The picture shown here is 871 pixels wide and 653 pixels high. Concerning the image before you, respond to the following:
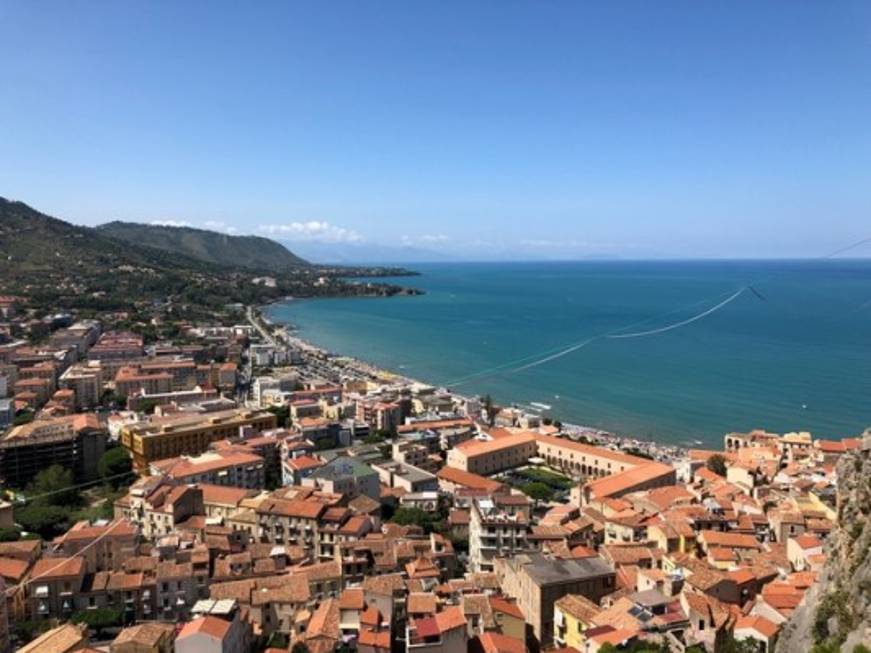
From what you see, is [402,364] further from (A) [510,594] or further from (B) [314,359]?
(A) [510,594]

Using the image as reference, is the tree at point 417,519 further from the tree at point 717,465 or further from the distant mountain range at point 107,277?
the distant mountain range at point 107,277

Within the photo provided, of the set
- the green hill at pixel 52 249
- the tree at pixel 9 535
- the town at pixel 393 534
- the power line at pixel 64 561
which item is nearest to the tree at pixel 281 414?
the town at pixel 393 534

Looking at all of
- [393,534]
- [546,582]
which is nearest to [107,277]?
[393,534]

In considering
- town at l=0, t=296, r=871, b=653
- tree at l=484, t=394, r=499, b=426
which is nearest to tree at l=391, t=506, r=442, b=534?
town at l=0, t=296, r=871, b=653

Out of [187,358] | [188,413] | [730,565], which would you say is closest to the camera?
[730,565]

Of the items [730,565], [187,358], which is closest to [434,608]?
[730,565]

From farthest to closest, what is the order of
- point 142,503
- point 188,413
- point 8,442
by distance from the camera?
point 188,413, point 8,442, point 142,503
